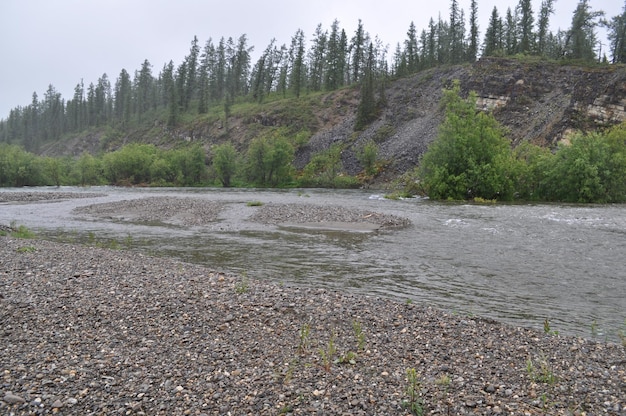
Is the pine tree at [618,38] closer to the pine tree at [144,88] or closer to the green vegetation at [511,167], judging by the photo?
the green vegetation at [511,167]

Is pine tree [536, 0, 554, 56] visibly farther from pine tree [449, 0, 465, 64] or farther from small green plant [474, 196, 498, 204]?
small green plant [474, 196, 498, 204]

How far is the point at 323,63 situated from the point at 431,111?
59764 mm

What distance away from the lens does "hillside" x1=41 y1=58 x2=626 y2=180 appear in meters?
67.6

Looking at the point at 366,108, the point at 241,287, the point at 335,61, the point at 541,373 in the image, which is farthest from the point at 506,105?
the point at 541,373

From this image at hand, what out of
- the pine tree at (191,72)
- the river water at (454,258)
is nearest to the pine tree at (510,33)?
the river water at (454,258)

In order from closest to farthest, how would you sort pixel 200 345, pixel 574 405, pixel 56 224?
pixel 574 405
pixel 200 345
pixel 56 224

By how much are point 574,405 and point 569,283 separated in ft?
29.9

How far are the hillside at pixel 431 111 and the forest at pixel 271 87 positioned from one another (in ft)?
14.1

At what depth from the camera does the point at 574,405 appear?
20.2 ft

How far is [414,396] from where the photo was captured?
6.30m

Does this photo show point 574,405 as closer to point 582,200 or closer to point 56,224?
point 56,224

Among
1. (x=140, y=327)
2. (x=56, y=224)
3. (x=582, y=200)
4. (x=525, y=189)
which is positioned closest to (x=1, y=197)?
(x=56, y=224)

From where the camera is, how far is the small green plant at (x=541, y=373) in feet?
22.6

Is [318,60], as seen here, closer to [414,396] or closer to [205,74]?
[205,74]
